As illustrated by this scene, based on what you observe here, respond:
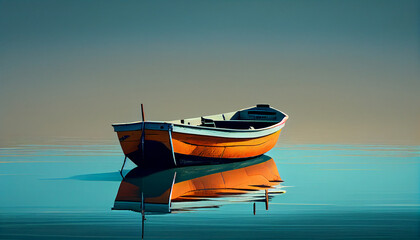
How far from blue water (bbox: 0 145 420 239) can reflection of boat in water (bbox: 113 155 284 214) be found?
190 millimetres

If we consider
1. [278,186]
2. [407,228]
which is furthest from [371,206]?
[278,186]

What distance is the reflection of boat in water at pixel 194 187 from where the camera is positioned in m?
8.57

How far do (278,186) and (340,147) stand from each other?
9.63m

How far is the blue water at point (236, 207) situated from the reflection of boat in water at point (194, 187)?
0.19 meters

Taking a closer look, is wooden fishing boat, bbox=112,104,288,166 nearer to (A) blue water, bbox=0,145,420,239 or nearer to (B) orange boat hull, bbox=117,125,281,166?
(B) orange boat hull, bbox=117,125,281,166

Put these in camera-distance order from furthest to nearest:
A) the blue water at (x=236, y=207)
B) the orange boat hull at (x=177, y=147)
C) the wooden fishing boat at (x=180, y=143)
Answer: the orange boat hull at (x=177, y=147)
the wooden fishing boat at (x=180, y=143)
the blue water at (x=236, y=207)

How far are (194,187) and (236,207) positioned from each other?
87.2 inches

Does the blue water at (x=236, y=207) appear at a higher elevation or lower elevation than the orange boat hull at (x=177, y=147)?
lower

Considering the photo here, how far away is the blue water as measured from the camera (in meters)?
6.74

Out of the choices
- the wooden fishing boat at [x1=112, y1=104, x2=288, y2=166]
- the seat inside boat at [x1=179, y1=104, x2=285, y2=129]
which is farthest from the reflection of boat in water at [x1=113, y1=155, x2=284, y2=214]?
the seat inside boat at [x1=179, y1=104, x2=285, y2=129]

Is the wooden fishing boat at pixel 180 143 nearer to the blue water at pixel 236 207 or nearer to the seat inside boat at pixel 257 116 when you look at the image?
the blue water at pixel 236 207

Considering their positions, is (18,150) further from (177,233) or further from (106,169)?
(177,233)

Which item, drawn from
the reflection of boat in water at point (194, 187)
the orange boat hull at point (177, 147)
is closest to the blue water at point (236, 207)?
the reflection of boat in water at point (194, 187)

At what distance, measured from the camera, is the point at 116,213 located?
783 centimetres
